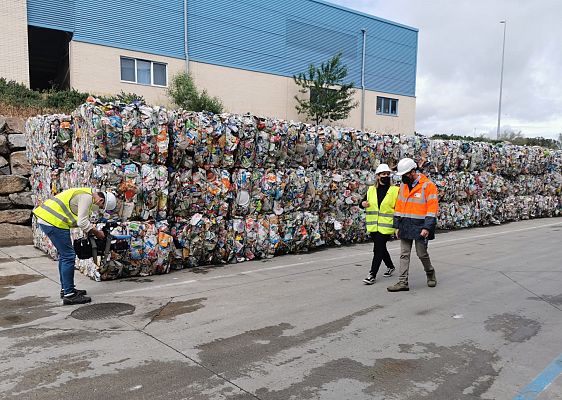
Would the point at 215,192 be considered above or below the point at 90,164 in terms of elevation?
below

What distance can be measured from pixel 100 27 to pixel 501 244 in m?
20.3

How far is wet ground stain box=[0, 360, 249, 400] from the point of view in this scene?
3.42 meters

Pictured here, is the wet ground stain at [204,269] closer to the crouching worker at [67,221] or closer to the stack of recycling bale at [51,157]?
the crouching worker at [67,221]

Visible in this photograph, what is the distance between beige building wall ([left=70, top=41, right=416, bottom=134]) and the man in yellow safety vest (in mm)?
18541

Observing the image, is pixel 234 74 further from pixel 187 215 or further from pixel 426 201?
pixel 426 201

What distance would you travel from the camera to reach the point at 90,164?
22.0 feet

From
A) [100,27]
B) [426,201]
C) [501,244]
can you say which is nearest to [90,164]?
[426,201]

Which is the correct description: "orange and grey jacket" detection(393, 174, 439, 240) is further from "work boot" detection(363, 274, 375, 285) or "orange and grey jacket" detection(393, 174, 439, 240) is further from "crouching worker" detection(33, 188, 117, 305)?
"crouching worker" detection(33, 188, 117, 305)

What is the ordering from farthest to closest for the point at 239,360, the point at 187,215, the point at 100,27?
the point at 100,27 → the point at 187,215 → the point at 239,360

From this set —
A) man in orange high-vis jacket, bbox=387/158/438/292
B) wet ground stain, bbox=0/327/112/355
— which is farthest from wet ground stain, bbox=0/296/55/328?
man in orange high-vis jacket, bbox=387/158/438/292

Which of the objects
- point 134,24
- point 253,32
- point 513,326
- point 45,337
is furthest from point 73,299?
point 253,32

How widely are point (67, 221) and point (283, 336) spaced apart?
10.3 ft

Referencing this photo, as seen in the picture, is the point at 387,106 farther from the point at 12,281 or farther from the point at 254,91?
the point at 12,281

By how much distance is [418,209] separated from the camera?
20.8 feet
